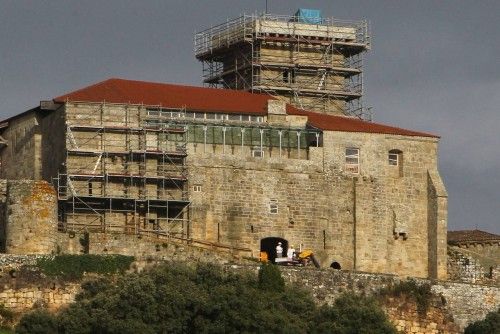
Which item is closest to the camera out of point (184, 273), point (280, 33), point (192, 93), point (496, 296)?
point (184, 273)

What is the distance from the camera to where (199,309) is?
89.0 m

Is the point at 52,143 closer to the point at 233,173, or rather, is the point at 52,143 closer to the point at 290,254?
the point at 233,173

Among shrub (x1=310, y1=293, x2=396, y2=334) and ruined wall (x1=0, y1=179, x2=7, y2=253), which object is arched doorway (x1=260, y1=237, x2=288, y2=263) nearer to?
shrub (x1=310, y1=293, x2=396, y2=334)

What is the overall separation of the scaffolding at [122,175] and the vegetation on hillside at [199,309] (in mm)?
6869

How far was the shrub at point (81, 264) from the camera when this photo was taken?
298 ft

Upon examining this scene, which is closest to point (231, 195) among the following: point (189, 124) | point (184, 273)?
point (189, 124)

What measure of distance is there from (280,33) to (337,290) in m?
21.9

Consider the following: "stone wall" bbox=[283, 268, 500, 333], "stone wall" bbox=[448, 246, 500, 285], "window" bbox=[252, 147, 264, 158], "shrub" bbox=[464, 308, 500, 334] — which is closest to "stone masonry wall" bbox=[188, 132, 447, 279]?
"window" bbox=[252, 147, 264, 158]

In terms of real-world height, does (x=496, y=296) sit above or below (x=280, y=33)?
below

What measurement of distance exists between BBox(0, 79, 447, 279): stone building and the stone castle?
0.14ft

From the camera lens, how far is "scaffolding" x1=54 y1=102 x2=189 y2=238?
320 ft

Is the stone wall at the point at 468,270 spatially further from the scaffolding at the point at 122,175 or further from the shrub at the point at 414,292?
the scaffolding at the point at 122,175

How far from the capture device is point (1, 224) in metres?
94.4

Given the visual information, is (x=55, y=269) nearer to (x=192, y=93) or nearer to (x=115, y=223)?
(x=115, y=223)
